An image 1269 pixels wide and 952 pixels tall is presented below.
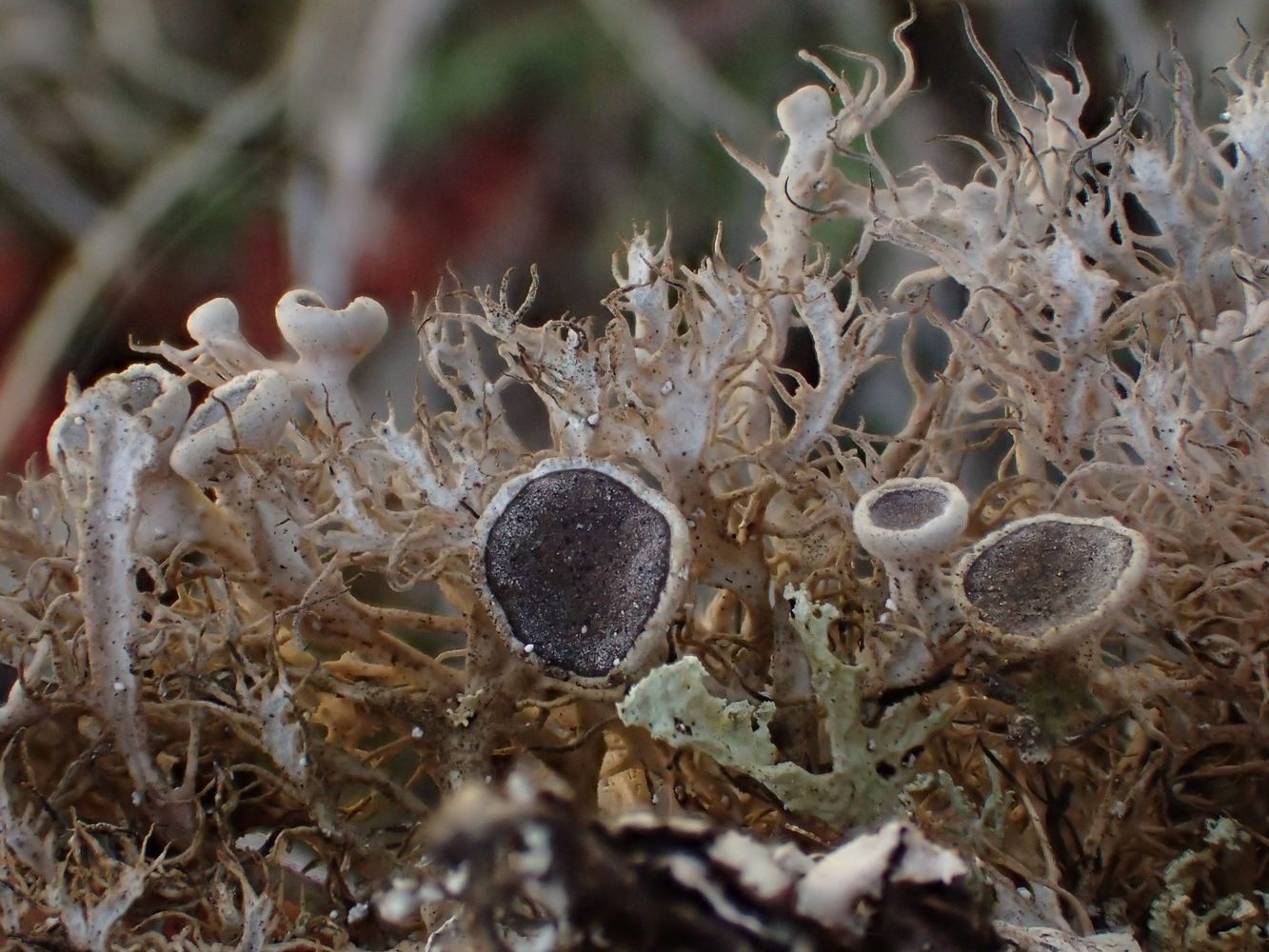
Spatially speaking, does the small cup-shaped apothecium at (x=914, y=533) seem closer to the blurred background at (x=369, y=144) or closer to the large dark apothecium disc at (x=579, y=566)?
the large dark apothecium disc at (x=579, y=566)

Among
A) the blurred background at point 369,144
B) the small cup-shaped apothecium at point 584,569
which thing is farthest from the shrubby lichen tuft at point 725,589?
the blurred background at point 369,144

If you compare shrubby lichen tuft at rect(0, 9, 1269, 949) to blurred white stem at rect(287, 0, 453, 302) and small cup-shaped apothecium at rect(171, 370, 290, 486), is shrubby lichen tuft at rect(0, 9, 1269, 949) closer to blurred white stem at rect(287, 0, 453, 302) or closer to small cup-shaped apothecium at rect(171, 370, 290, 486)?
small cup-shaped apothecium at rect(171, 370, 290, 486)

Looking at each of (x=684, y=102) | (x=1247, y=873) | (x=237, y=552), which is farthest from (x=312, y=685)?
(x=684, y=102)

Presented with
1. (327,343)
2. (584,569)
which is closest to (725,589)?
(584,569)

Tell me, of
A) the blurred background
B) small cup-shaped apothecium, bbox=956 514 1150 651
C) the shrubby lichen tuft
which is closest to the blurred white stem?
the blurred background

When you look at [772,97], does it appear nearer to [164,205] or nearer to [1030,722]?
[164,205]

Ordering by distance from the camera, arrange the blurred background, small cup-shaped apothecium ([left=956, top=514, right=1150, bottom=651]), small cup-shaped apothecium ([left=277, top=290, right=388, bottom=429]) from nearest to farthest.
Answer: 1. small cup-shaped apothecium ([left=956, top=514, right=1150, bottom=651])
2. small cup-shaped apothecium ([left=277, top=290, right=388, bottom=429])
3. the blurred background

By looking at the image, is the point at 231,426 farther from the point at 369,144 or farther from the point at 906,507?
the point at 369,144
